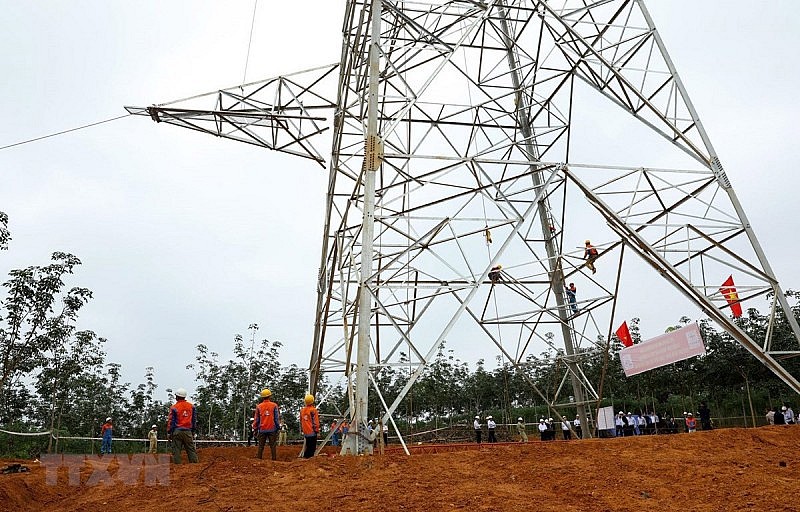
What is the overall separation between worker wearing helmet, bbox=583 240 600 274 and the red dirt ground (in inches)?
265

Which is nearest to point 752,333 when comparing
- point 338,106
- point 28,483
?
point 338,106

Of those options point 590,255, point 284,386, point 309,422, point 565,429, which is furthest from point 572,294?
point 284,386

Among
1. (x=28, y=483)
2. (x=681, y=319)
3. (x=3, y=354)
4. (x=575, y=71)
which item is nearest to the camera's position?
(x=28, y=483)

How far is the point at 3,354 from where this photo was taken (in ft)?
72.3

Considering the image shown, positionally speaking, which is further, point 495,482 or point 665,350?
point 665,350

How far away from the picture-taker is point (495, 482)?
778 centimetres

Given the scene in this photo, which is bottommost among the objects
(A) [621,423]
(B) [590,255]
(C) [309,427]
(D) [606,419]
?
(A) [621,423]

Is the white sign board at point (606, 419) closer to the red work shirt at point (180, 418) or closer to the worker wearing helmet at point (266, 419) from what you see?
the worker wearing helmet at point (266, 419)

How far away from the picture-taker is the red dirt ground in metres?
6.80

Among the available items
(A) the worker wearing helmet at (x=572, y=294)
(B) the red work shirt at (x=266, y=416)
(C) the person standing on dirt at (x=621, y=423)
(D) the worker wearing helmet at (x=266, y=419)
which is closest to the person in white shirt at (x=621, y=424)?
(C) the person standing on dirt at (x=621, y=423)

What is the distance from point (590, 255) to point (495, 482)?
1048 centimetres

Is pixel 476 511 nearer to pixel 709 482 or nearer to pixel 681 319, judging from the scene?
pixel 709 482

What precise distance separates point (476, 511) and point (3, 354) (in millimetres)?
22150

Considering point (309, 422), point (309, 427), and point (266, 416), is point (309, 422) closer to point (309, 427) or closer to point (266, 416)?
point (309, 427)
